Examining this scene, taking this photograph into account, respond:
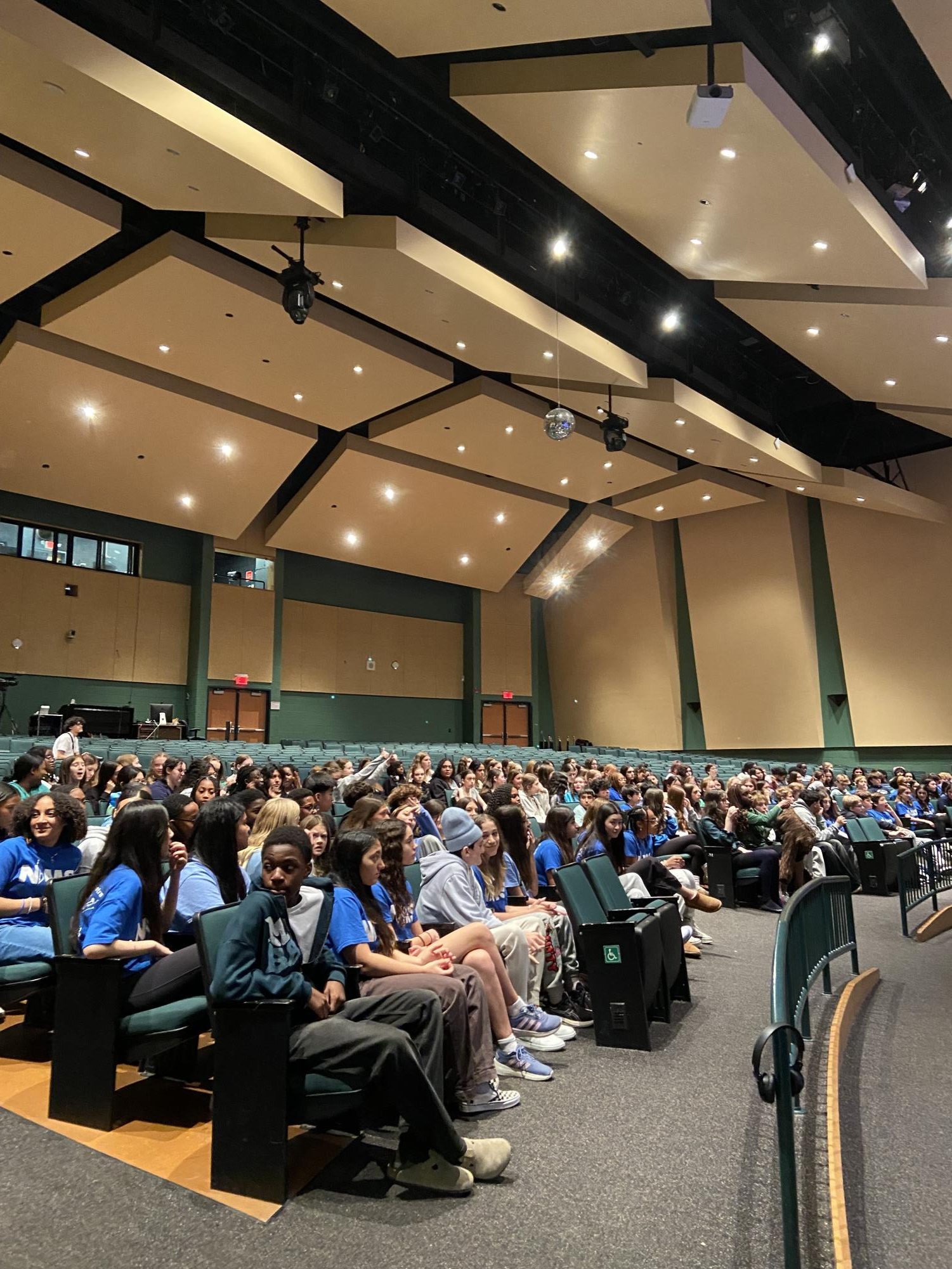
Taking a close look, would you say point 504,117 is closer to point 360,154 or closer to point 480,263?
point 360,154

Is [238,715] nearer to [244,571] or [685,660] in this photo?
[244,571]

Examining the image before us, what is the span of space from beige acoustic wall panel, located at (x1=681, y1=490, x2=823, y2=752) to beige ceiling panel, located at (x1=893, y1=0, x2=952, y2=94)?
11.6m

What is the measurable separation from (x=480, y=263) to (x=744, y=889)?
25.1ft

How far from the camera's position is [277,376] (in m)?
11.8

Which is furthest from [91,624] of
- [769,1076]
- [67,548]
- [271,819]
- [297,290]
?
[769,1076]

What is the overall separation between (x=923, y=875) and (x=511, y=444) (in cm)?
964

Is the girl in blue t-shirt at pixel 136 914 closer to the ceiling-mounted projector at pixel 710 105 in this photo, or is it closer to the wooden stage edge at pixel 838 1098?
the wooden stage edge at pixel 838 1098

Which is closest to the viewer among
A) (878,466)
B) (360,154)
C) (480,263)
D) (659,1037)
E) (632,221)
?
(659,1037)

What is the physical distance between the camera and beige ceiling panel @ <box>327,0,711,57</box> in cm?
571

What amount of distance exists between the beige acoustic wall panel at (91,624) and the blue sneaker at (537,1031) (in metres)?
13.8

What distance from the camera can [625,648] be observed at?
67.8ft

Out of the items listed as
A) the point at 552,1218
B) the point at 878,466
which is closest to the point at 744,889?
the point at 552,1218

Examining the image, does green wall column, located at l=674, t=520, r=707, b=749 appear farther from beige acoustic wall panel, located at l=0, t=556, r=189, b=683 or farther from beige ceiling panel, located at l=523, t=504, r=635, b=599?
beige acoustic wall panel, located at l=0, t=556, r=189, b=683

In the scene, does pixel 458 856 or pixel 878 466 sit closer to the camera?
pixel 458 856
